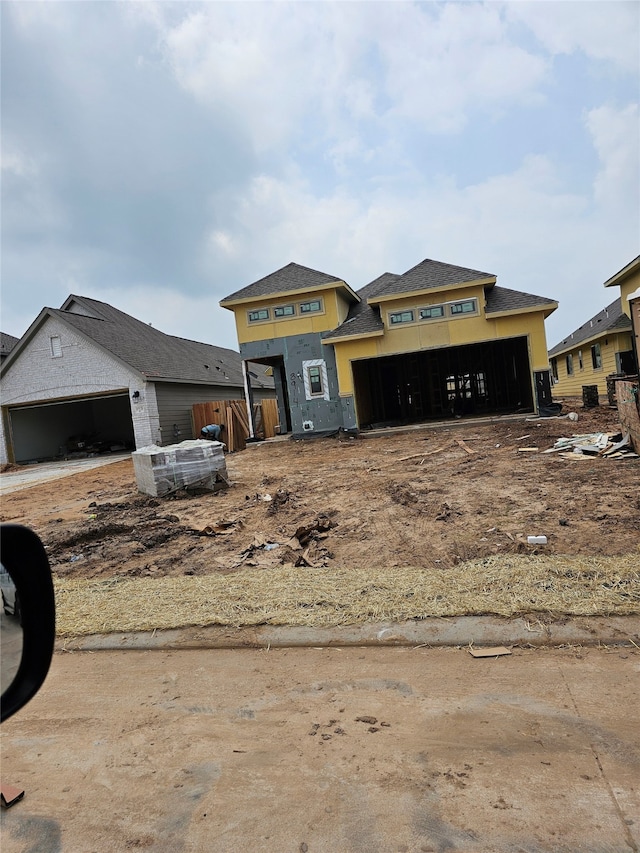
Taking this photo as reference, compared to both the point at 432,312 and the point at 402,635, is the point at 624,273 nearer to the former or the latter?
the point at 432,312

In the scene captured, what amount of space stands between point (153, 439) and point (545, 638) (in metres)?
21.2

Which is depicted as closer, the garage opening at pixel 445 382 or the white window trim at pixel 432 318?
the white window trim at pixel 432 318

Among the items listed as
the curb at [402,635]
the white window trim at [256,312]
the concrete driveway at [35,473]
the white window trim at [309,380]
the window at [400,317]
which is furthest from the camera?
the white window trim at [256,312]

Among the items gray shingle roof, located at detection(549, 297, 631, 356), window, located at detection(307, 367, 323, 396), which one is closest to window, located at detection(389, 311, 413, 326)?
window, located at detection(307, 367, 323, 396)

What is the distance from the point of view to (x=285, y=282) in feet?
77.4

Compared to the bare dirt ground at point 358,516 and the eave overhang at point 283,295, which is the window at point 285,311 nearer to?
the eave overhang at point 283,295

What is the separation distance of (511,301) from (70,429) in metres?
23.5

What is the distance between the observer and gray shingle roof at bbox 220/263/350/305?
2300cm

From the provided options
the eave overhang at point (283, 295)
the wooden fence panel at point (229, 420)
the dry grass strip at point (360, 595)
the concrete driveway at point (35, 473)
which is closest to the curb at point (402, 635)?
the dry grass strip at point (360, 595)

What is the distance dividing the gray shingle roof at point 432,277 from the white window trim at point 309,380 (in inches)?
149

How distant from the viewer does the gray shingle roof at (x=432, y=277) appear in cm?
2144

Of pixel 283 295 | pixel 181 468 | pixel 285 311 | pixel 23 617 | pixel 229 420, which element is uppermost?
pixel 283 295

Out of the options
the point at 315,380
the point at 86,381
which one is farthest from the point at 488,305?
the point at 86,381

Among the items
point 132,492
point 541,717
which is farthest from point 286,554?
point 132,492
